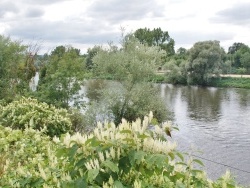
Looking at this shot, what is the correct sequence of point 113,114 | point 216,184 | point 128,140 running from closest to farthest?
point 128,140 < point 216,184 < point 113,114

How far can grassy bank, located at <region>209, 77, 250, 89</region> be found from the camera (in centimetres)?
5384

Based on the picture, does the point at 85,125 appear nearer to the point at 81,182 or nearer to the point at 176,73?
the point at 81,182

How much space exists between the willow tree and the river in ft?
7.77

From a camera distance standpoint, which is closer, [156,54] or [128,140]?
[128,140]

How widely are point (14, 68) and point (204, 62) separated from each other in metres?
35.3

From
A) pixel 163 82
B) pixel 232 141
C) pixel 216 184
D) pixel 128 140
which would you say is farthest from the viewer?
pixel 163 82

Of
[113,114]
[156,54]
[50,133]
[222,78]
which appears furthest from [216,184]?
[222,78]

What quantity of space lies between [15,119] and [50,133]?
53.4 inches

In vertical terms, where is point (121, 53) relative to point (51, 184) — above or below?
above

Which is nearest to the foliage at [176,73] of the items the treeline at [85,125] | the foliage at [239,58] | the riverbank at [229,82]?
the riverbank at [229,82]

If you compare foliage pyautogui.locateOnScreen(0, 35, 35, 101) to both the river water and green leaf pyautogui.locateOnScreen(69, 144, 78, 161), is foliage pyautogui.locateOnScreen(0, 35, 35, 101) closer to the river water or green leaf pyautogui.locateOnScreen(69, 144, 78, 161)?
the river water

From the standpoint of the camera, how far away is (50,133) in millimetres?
10883

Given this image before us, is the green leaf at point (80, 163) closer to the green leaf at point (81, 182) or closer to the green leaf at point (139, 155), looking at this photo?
the green leaf at point (81, 182)

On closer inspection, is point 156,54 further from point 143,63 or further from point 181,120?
point 181,120
